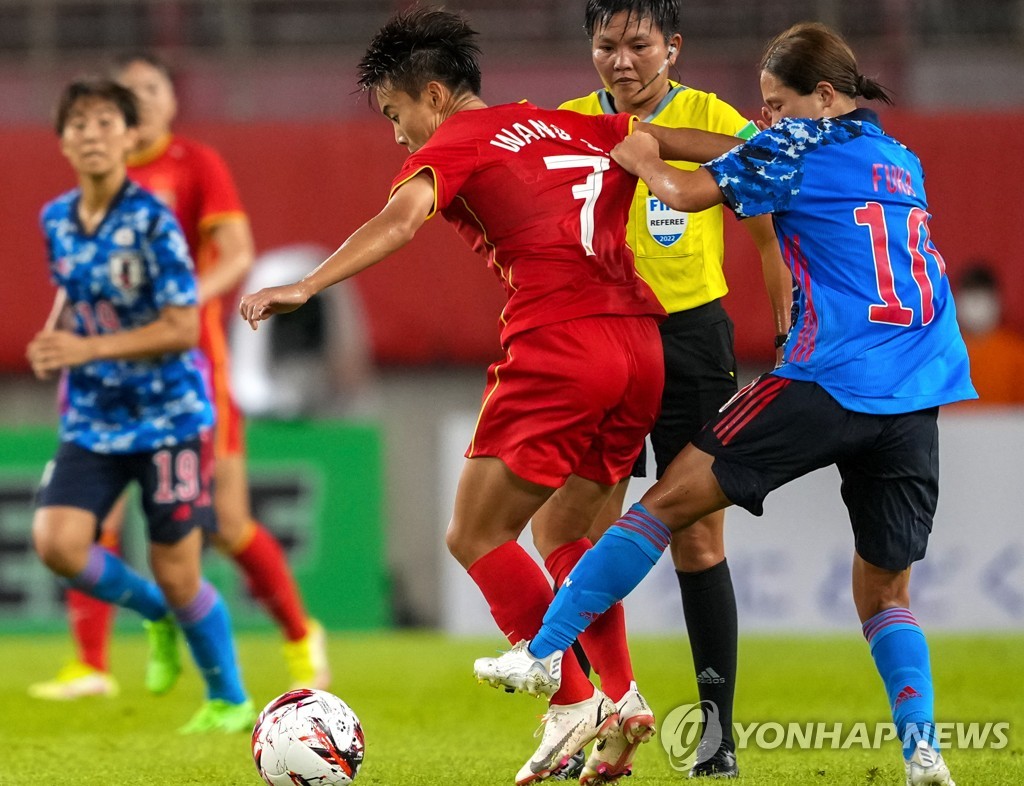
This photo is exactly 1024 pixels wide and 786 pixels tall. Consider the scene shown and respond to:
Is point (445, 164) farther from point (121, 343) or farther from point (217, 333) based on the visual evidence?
point (217, 333)

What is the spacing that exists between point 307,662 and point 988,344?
205 inches

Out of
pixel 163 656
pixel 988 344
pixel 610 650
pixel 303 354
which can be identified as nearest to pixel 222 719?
pixel 163 656

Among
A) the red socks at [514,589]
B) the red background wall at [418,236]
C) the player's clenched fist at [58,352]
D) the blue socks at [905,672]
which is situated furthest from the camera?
the red background wall at [418,236]

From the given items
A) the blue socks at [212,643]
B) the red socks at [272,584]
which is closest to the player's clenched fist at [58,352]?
the blue socks at [212,643]

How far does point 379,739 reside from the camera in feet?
16.2

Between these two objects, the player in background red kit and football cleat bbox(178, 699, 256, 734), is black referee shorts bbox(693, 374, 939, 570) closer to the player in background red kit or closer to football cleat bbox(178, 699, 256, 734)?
the player in background red kit

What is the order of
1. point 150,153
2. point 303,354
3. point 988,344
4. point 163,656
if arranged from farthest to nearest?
point 303,354 < point 988,344 < point 150,153 < point 163,656

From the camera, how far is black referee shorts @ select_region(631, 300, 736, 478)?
406 centimetres

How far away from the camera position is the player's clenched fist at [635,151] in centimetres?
365

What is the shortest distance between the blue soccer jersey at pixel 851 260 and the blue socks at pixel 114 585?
8.72 feet

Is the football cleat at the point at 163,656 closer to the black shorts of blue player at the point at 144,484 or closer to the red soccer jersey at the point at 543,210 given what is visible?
the black shorts of blue player at the point at 144,484

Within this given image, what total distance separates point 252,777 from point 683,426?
1.48m

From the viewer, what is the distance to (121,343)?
16.0 ft

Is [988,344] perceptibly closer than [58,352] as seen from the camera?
No
